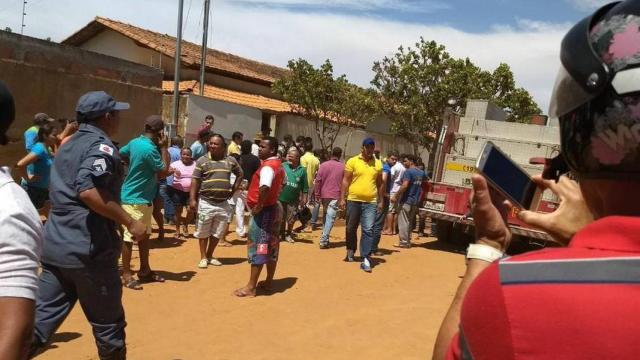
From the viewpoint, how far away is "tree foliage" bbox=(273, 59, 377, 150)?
65.3 ft

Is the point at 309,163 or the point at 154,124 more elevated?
the point at 154,124

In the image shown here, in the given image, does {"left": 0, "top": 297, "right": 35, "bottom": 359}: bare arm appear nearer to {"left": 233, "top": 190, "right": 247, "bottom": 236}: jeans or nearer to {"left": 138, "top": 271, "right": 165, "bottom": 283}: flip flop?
{"left": 138, "top": 271, "right": 165, "bottom": 283}: flip flop

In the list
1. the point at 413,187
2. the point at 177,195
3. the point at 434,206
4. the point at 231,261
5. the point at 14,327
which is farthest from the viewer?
the point at 413,187

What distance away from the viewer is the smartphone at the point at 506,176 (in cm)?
128

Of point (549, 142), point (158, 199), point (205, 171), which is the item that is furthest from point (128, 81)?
point (549, 142)

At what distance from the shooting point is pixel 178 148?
31.1ft

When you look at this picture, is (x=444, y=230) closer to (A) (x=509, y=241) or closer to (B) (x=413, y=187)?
(B) (x=413, y=187)

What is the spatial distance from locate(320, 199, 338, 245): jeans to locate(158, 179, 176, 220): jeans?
2614mm

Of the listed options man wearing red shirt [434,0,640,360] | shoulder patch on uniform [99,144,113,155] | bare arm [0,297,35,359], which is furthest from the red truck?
man wearing red shirt [434,0,640,360]

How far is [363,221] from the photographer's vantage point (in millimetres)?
7875

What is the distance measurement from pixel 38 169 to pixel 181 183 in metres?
2.53

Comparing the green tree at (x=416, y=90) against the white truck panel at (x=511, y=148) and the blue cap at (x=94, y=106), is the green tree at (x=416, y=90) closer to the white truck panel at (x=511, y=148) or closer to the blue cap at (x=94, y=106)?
the white truck panel at (x=511, y=148)

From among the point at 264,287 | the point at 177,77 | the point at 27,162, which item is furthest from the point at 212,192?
the point at 177,77

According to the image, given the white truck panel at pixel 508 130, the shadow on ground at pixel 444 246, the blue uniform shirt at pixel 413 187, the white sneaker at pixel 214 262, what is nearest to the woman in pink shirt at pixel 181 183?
the white sneaker at pixel 214 262
